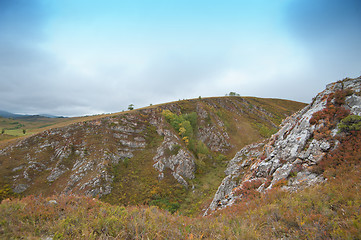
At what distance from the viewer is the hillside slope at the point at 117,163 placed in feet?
75.2

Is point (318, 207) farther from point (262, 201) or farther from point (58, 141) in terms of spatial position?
point (58, 141)

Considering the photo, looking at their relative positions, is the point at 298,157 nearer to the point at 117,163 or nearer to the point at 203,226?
the point at 203,226

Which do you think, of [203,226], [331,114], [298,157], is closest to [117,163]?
[203,226]

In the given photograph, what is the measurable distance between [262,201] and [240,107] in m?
83.2

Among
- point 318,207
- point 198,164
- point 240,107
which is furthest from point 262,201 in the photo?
point 240,107

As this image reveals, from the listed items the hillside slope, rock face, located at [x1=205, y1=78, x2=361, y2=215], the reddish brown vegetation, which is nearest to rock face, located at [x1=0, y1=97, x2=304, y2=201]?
the hillside slope

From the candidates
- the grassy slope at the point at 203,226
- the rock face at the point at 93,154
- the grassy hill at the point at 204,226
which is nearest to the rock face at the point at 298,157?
the grassy hill at the point at 204,226

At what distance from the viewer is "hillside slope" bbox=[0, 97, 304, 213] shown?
75.2ft

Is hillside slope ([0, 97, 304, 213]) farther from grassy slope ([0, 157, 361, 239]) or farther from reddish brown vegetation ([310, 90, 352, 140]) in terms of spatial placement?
reddish brown vegetation ([310, 90, 352, 140])

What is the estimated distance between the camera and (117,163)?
29.0 meters

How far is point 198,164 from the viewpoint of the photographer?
3444cm

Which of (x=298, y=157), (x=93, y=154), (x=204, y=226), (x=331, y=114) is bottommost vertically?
(x=93, y=154)

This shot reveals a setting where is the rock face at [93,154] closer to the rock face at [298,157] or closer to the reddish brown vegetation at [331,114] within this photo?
the rock face at [298,157]

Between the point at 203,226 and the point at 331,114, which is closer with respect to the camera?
the point at 203,226
